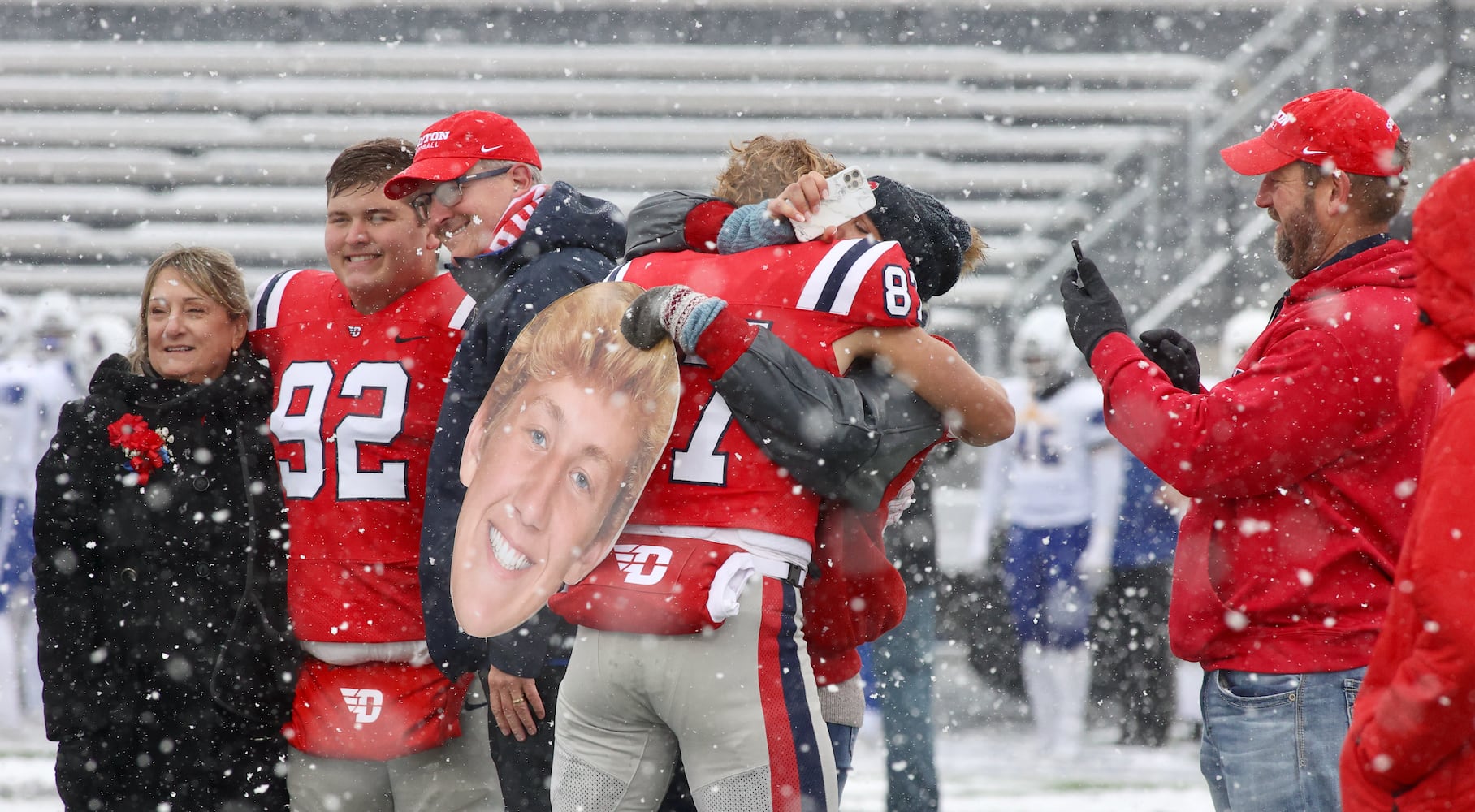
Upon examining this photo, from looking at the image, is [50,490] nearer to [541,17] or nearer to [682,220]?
[682,220]

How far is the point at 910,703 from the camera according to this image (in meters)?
4.36

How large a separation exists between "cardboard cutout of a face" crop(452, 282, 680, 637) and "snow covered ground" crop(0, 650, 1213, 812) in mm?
2745

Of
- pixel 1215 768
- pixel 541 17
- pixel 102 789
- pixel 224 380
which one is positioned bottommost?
pixel 102 789

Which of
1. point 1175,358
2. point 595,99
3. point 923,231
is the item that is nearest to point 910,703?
point 1175,358

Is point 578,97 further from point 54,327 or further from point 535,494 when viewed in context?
point 535,494

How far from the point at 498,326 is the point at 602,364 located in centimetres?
34

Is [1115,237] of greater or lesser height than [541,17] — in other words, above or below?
below

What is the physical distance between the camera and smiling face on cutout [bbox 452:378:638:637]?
7.31 feet

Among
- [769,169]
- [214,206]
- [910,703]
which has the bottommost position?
[910,703]

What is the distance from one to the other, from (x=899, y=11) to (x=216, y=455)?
11517mm

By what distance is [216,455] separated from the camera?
2.96m

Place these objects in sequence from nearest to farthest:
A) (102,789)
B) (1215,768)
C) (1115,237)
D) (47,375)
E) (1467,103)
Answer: (1215,768) < (102,789) < (47,375) < (1467,103) < (1115,237)

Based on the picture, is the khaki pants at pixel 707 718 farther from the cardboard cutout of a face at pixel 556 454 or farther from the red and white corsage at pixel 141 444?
the red and white corsage at pixel 141 444

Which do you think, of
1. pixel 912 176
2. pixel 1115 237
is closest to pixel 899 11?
pixel 912 176
